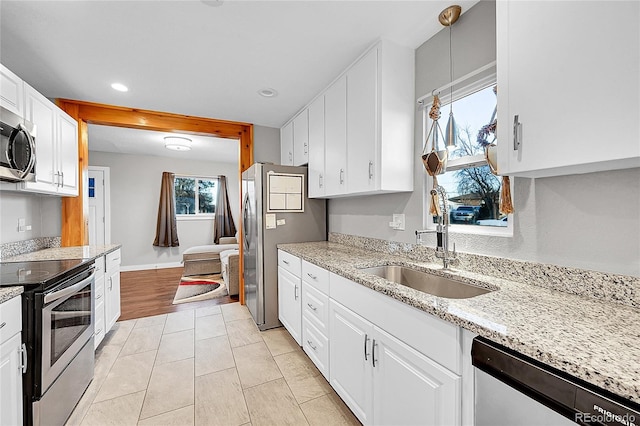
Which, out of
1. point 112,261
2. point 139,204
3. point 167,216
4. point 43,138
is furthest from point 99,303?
point 139,204

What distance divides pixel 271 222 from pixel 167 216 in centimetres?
391

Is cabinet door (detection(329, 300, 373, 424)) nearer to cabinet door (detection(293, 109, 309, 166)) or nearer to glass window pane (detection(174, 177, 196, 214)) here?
cabinet door (detection(293, 109, 309, 166))

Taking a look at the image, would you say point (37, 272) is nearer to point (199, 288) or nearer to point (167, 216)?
point (199, 288)

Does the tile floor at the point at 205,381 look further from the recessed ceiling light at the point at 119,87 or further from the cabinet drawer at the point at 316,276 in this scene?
the recessed ceiling light at the point at 119,87

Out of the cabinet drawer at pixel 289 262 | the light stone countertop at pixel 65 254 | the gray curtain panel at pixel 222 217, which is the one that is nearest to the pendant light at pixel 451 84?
the cabinet drawer at pixel 289 262

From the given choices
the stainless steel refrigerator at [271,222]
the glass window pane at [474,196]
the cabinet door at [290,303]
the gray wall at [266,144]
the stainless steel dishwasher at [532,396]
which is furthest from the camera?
the gray wall at [266,144]

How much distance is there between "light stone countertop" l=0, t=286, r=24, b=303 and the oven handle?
0.11 meters

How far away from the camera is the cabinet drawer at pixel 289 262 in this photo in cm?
234

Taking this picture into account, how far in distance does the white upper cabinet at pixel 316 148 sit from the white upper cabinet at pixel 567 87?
1.62 m

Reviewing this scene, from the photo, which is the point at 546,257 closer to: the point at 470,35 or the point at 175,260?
the point at 470,35

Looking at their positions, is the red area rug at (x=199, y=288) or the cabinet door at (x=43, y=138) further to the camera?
the red area rug at (x=199, y=288)

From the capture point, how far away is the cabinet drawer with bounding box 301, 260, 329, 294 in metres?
1.85

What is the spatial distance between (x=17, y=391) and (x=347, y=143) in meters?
2.34

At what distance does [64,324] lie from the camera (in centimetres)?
159
